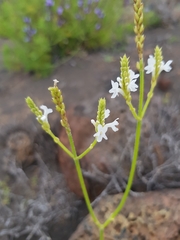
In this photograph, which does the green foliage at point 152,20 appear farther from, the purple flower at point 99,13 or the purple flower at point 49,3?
the purple flower at point 49,3

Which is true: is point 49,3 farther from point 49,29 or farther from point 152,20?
point 152,20

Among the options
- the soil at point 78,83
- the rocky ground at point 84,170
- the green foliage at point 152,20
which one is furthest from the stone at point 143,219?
the green foliage at point 152,20

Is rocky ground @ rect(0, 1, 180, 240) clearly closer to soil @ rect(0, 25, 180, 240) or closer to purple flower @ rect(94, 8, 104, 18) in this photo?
soil @ rect(0, 25, 180, 240)

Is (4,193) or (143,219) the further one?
(4,193)

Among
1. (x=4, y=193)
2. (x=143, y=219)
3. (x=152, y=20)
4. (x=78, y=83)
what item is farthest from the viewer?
(x=152, y=20)

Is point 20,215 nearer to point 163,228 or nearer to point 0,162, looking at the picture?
point 0,162

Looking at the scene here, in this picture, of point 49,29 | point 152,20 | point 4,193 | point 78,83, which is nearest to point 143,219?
point 4,193

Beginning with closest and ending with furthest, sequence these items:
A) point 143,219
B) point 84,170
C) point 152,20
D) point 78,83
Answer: point 143,219 < point 84,170 < point 78,83 < point 152,20
